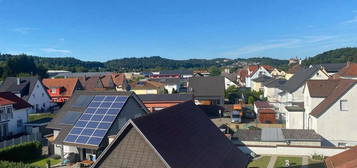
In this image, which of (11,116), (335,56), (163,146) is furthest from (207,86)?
(335,56)

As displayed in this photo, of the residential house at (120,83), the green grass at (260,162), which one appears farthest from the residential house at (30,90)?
the green grass at (260,162)

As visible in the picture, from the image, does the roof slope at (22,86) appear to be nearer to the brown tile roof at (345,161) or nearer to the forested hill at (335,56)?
the brown tile roof at (345,161)

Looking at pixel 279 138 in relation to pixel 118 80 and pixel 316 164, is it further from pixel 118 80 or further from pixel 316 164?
pixel 118 80

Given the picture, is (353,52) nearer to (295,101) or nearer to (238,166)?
(295,101)

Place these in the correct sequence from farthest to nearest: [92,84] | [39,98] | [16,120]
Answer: [92,84] < [39,98] < [16,120]

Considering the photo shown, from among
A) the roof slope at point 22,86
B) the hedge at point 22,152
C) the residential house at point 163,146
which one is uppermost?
the roof slope at point 22,86
